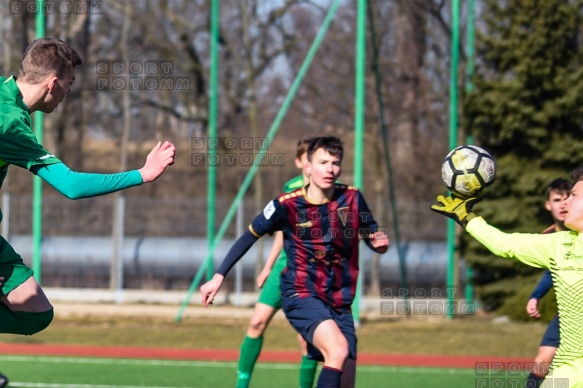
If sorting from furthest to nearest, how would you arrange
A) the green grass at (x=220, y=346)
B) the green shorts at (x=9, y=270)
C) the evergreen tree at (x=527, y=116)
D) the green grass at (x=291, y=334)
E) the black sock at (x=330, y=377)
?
the evergreen tree at (x=527, y=116) < the green grass at (x=291, y=334) < the green grass at (x=220, y=346) < the black sock at (x=330, y=377) < the green shorts at (x=9, y=270)

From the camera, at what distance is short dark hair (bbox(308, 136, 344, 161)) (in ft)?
20.6

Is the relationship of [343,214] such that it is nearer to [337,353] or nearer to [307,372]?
[337,353]

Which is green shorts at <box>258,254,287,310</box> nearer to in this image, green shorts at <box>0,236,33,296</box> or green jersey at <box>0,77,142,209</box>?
green shorts at <box>0,236,33,296</box>

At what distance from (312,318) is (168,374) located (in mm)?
3666

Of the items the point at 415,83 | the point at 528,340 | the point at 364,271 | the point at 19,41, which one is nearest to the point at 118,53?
the point at 19,41

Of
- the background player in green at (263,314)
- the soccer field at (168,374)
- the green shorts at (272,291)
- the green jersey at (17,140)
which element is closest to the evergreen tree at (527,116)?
the soccer field at (168,374)

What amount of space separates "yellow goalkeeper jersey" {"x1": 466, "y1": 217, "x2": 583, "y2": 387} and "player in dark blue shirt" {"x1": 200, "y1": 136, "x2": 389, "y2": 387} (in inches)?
60.2

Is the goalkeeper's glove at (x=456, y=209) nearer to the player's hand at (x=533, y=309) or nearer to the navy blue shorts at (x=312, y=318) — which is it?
the navy blue shorts at (x=312, y=318)

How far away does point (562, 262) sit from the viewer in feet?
15.2

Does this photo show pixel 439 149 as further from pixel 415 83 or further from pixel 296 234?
pixel 296 234

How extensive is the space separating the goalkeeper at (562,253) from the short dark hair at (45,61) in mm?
2029

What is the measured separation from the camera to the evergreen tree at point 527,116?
46.0ft

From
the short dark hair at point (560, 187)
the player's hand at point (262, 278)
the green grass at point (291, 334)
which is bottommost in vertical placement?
the green grass at point (291, 334)

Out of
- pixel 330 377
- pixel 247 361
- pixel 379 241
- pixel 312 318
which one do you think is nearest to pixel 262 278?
pixel 247 361
